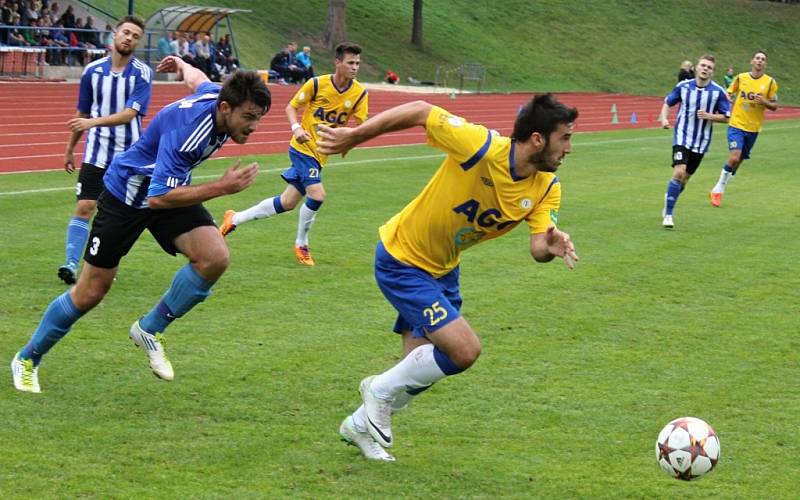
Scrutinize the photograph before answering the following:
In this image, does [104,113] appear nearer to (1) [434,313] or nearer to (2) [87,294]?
(2) [87,294]

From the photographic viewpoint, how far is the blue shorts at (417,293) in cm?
569

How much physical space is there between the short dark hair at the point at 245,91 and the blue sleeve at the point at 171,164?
12.0 inches

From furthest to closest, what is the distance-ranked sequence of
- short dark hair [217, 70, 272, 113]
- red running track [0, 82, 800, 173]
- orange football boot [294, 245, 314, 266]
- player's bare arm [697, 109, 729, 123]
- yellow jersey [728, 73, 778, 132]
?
red running track [0, 82, 800, 173] → yellow jersey [728, 73, 778, 132] → player's bare arm [697, 109, 729, 123] → orange football boot [294, 245, 314, 266] → short dark hair [217, 70, 272, 113]

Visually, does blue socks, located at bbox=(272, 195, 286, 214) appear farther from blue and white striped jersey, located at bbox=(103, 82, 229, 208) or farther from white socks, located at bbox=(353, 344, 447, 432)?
white socks, located at bbox=(353, 344, 447, 432)

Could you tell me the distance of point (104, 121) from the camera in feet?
30.7

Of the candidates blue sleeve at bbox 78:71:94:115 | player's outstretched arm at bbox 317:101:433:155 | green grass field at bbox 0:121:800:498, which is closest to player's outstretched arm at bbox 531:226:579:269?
player's outstretched arm at bbox 317:101:433:155

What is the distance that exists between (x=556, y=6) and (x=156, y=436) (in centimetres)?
5786

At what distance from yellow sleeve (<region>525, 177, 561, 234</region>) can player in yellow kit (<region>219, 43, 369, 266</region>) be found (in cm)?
589

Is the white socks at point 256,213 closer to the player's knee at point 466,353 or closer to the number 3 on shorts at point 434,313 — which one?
the number 3 on shorts at point 434,313

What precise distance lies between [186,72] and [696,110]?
969 cm

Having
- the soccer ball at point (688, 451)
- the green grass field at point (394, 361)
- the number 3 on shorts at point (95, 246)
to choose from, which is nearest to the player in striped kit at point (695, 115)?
the green grass field at point (394, 361)

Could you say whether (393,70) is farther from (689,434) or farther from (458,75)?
(689,434)

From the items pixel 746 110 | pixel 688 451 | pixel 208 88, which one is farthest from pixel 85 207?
pixel 746 110

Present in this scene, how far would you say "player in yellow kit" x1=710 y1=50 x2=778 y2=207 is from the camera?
1811cm
